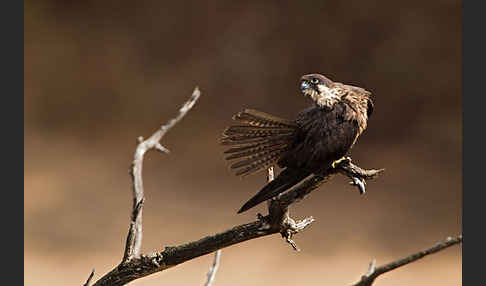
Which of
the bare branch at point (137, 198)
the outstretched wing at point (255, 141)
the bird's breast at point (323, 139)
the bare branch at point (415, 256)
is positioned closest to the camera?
the bare branch at point (415, 256)

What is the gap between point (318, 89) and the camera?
1.85 meters

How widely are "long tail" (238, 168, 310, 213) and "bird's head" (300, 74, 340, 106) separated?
222 millimetres

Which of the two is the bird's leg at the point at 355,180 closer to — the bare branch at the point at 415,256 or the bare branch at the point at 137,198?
the bare branch at the point at 415,256

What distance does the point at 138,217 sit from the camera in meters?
2.21

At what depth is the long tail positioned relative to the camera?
6.02ft

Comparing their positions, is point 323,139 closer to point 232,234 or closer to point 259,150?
point 259,150

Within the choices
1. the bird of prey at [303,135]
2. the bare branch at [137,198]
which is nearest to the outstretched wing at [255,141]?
the bird of prey at [303,135]

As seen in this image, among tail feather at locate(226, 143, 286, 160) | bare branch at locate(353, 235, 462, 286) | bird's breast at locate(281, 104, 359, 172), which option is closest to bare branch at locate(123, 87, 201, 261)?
tail feather at locate(226, 143, 286, 160)

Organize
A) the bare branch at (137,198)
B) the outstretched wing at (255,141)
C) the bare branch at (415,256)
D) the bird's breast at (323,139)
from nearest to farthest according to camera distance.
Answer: the bare branch at (415,256)
the bird's breast at (323,139)
the outstretched wing at (255,141)
the bare branch at (137,198)

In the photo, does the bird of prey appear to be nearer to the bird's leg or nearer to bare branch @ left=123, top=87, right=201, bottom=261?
the bird's leg

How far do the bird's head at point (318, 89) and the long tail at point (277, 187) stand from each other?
0.73ft

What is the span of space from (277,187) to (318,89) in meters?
0.32

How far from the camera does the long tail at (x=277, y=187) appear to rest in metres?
1.83

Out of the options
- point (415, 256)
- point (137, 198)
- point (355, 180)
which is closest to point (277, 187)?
point (355, 180)
